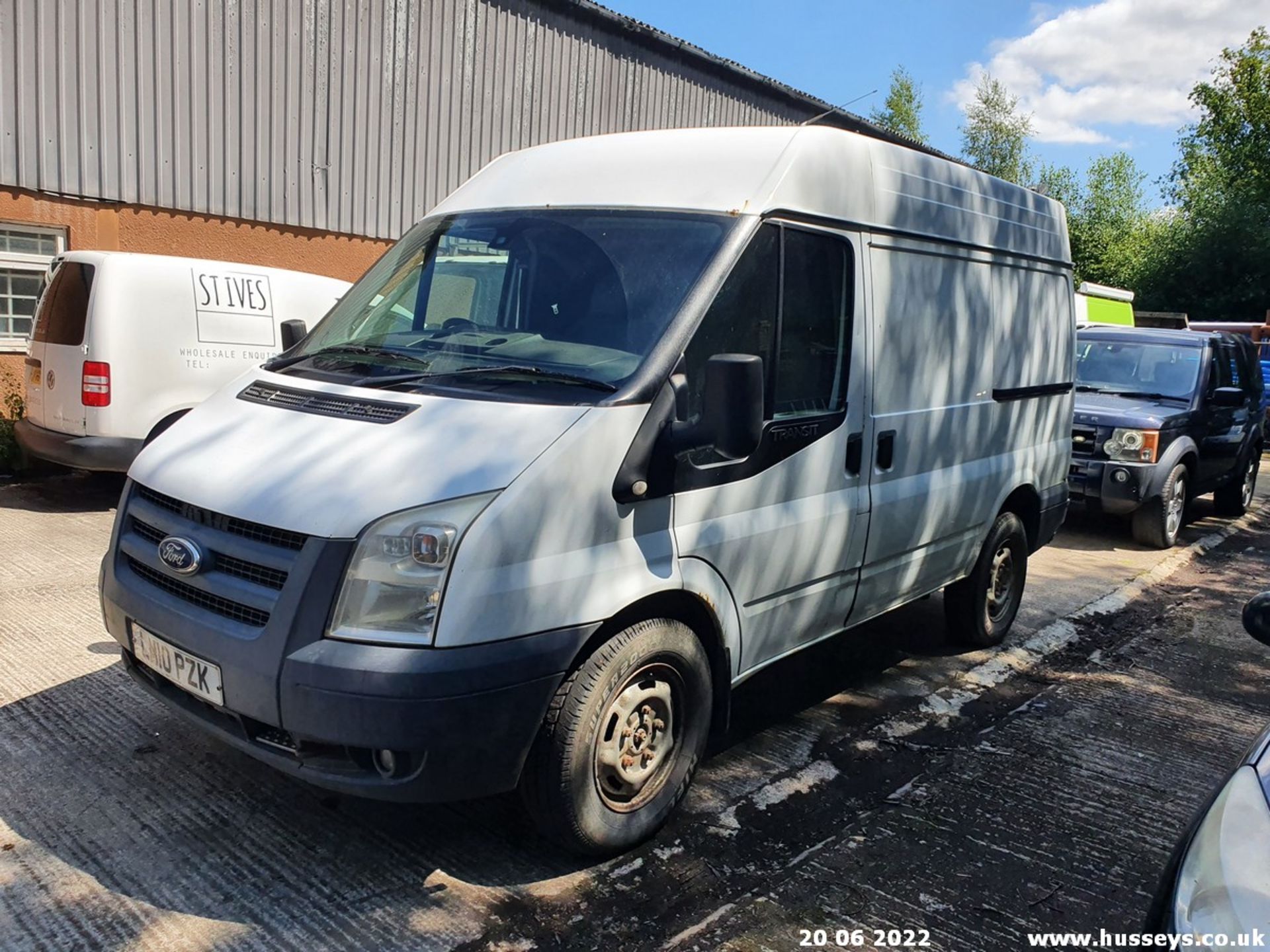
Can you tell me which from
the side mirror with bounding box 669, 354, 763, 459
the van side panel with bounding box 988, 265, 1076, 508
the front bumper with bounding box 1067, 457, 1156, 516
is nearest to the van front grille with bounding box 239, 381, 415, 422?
the side mirror with bounding box 669, 354, 763, 459

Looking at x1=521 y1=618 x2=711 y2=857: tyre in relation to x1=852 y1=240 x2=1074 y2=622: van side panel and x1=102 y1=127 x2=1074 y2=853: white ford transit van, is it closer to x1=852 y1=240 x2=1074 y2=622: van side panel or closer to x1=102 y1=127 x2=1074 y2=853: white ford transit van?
x1=102 y1=127 x2=1074 y2=853: white ford transit van

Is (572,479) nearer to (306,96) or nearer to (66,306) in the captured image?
(66,306)

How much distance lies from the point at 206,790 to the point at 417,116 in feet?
35.1

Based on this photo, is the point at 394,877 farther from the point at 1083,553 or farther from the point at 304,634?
the point at 1083,553

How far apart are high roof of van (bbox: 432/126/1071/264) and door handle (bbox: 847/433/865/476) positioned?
87 centimetres

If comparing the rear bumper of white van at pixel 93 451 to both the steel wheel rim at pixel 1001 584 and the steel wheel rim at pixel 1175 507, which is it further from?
the steel wheel rim at pixel 1175 507

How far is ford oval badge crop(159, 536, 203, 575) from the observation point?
10.1ft

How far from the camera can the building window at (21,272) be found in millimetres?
9336

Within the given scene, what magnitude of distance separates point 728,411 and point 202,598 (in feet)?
5.64

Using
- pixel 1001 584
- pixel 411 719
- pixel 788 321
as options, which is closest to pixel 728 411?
pixel 788 321

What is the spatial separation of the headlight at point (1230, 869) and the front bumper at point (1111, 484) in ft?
22.1

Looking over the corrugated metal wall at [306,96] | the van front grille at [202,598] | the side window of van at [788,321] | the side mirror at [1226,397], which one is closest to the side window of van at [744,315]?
the side window of van at [788,321]

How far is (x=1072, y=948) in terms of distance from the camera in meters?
3.06

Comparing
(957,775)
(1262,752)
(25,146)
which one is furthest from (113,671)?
(25,146)
